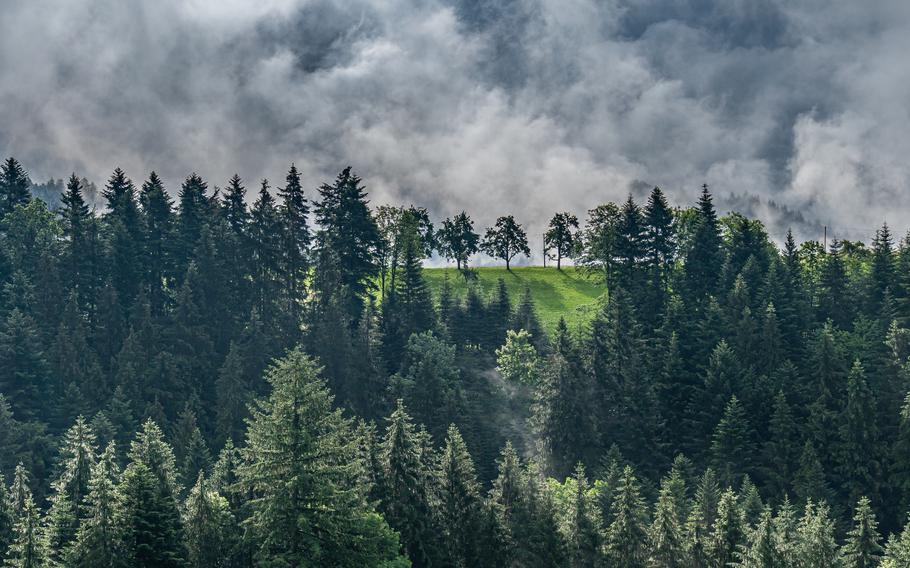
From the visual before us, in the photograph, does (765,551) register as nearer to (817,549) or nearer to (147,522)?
(817,549)

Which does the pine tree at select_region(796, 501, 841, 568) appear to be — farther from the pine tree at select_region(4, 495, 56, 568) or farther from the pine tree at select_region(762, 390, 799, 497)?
the pine tree at select_region(4, 495, 56, 568)

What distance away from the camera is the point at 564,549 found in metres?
66.3

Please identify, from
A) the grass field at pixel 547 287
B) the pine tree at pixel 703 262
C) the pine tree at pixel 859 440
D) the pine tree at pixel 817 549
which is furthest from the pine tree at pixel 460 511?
the grass field at pixel 547 287

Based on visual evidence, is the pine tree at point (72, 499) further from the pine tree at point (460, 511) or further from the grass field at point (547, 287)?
the grass field at point (547, 287)

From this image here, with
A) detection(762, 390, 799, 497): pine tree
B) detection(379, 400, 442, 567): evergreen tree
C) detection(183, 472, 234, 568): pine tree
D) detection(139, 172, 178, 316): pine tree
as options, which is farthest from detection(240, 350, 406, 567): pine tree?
detection(139, 172, 178, 316): pine tree

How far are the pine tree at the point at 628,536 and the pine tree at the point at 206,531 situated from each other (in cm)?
2577

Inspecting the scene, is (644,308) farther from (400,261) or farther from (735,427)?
(400,261)

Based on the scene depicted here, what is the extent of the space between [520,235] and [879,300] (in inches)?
2649

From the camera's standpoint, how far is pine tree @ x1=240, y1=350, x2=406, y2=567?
50.8 metres

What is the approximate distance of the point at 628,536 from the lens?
219ft

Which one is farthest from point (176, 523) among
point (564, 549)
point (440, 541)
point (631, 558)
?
point (631, 558)

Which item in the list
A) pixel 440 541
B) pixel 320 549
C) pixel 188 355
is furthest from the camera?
pixel 188 355

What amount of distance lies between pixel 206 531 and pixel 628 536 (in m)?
28.2

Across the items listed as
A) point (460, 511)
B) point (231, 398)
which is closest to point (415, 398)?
point (231, 398)
